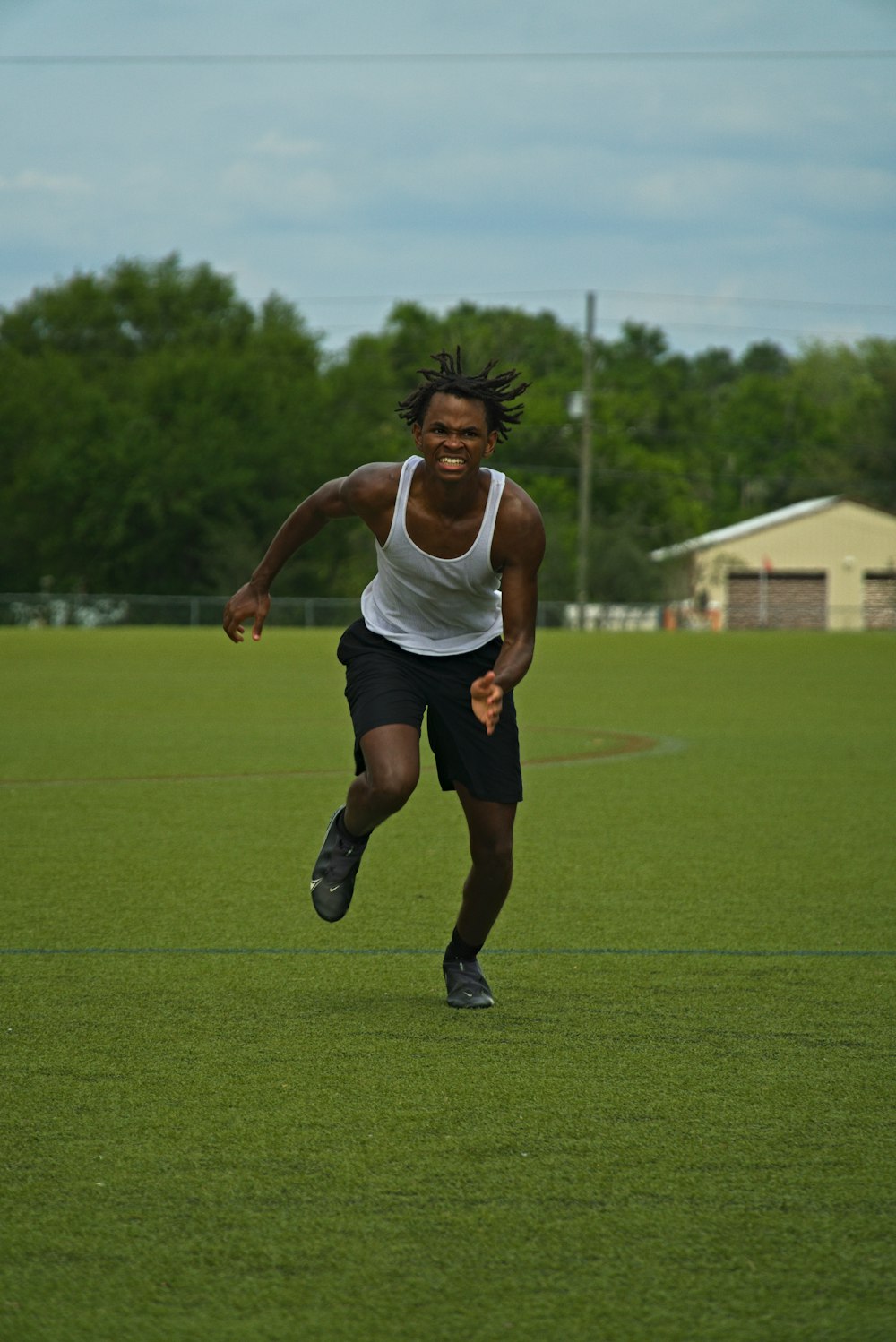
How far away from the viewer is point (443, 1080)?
4.70 metres

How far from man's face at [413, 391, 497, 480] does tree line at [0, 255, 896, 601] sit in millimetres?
57151

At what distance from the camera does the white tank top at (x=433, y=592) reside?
5.50m

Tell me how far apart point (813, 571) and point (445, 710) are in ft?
249

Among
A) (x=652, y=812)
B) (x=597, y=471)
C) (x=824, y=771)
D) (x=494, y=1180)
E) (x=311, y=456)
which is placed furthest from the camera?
(x=597, y=471)

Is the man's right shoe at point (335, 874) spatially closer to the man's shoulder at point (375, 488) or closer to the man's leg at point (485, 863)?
the man's leg at point (485, 863)

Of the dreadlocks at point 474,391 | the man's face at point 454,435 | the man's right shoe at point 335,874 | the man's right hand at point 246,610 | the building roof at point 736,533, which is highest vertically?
the building roof at point 736,533

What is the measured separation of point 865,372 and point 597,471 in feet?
119

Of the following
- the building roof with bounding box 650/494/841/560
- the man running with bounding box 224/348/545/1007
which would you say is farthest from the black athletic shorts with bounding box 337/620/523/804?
the building roof with bounding box 650/494/841/560

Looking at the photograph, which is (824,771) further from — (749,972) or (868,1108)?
(868,1108)

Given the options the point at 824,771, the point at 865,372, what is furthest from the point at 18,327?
the point at 824,771

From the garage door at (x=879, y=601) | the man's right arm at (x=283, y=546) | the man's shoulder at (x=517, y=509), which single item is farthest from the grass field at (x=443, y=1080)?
the garage door at (x=879, y=601)

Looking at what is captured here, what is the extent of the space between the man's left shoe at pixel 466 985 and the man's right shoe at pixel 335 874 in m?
0.41

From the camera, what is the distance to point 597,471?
83812mm

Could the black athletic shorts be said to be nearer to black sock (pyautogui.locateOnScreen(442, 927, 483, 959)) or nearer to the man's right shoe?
the man's right shoe
